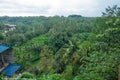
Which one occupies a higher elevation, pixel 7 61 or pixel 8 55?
pixel 8 55

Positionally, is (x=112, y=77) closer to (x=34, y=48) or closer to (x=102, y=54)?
(x=102, y=54)

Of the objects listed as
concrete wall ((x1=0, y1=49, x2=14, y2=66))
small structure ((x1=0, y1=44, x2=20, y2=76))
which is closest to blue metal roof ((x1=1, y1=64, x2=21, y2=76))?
small structure ((x1=0, y1=44, x2=20, y2=76))

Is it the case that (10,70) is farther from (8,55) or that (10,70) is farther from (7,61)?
(8,55)

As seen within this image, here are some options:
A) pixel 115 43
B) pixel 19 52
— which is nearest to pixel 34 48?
pixel 19 52

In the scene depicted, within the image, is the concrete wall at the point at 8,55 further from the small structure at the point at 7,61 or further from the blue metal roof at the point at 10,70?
the blue metal roof at the point at 10,70

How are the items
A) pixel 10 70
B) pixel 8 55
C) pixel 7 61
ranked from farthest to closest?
pixel 7 61 → pixel 8 55 → pixel 10 70

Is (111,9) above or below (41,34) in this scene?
above

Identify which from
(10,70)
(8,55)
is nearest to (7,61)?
(8,55)

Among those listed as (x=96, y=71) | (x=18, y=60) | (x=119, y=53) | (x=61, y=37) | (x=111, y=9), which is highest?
(x=111, y=9)

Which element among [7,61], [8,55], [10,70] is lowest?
[10,70]
